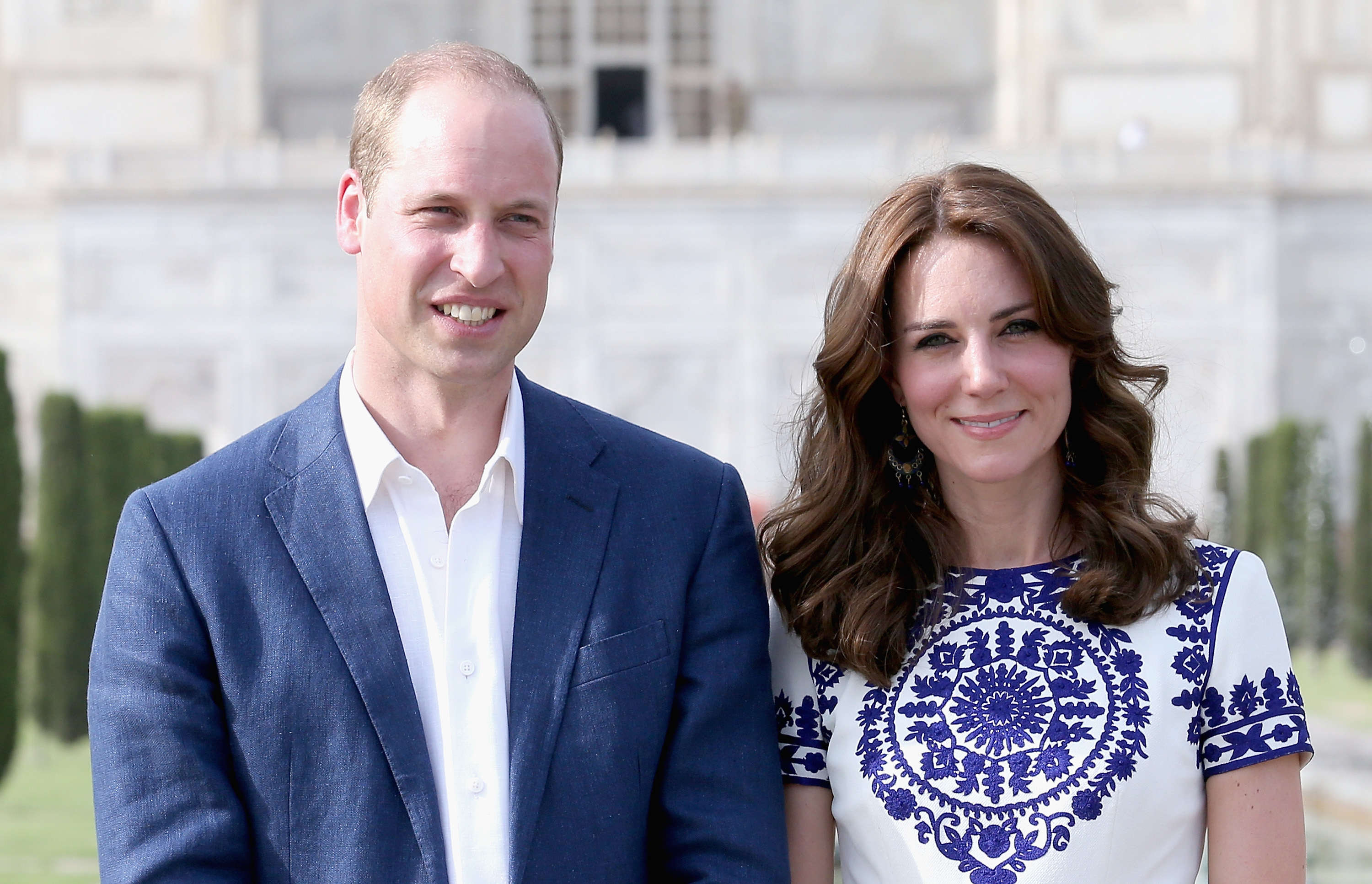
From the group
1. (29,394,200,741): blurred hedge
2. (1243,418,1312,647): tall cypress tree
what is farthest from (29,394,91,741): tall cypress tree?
(1243,418,1312,647): tall cypress tree

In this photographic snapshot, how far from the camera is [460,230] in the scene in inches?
87.4

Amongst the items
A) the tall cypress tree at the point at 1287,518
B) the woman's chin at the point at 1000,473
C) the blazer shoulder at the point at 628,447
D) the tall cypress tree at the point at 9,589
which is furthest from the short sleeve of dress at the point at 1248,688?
the tall cypress tree at the point at 1287,518

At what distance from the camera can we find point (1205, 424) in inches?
667

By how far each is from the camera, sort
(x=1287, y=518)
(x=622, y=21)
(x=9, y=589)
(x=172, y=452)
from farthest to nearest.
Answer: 1. (x=622, y=21)
2. (x=1287, y=518)
3. (x=172, y=452)
4. (x=9, y=589)

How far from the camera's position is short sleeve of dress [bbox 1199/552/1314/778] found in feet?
7.66

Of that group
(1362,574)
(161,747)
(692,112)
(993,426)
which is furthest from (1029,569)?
(692,112)

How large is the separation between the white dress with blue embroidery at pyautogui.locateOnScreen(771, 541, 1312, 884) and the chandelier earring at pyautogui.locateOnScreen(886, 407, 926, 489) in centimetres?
27

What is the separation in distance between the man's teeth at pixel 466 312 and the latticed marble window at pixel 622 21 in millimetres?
21537

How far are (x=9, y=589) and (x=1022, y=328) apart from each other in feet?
27.7

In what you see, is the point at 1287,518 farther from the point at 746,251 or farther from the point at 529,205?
the point at 529,205

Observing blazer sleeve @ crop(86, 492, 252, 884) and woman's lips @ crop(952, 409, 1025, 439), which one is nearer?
blazer sleeve @ crop(86, 492, 252, 884)

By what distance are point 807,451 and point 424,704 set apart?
88 cm

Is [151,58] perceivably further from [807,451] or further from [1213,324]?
[807,451]

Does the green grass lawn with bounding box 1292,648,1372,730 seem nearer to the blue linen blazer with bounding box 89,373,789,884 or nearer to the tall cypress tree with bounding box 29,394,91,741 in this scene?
the tall cypress tree with bounding box 29,394,91,741
